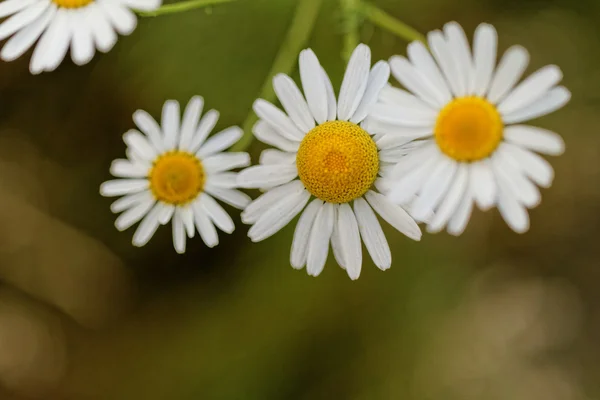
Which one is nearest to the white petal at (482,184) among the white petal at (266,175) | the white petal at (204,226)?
the white petal at (266,175)

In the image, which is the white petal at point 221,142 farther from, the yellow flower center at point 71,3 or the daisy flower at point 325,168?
the yellow flower center at point 71,3

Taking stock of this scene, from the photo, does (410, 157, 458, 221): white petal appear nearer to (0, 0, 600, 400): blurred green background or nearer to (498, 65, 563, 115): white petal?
(498, 65, 563, 115): white petal

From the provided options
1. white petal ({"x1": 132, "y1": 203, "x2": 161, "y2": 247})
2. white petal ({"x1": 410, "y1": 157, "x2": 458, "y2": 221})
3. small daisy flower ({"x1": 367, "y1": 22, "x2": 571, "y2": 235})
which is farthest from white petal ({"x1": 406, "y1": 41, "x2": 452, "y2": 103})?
white petal ({"x1": 132, "y1": 203, "x2": 161, "y2": 247})


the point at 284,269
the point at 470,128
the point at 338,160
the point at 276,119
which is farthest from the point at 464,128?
the point at 284,269

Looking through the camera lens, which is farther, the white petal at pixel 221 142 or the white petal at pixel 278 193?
the white petal at pixel 221 142

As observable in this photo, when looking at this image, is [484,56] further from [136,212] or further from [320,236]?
[136,212]

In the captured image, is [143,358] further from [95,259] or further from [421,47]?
[421,47]
